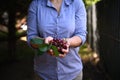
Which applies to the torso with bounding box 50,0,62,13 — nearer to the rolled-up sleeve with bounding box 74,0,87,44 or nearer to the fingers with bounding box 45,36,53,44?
the rolled-up sleeve with bounding box 74,0,87,44

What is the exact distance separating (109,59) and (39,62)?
601cm

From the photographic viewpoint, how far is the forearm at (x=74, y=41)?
3.25m

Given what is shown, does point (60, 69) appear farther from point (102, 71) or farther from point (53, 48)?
point (102, 71)

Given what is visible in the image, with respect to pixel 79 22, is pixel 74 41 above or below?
below

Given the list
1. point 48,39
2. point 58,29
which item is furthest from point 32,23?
point 48,39

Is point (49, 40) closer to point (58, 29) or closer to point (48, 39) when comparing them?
point (48, 39)

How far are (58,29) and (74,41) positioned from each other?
0.60 ft

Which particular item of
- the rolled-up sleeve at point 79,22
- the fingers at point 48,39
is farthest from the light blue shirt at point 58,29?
the fingers at point 48,39

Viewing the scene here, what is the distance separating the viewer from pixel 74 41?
3.29 m

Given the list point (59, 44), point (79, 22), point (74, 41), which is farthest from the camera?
point (79, 22)

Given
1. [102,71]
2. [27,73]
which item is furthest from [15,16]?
[102,71]

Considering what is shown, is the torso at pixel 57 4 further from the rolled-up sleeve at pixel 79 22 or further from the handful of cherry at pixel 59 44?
the handful of cherry at pixel 59 44

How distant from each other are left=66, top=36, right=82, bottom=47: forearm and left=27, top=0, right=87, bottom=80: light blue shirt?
1.9 inches

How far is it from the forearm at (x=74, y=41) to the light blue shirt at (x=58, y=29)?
0.05 m
